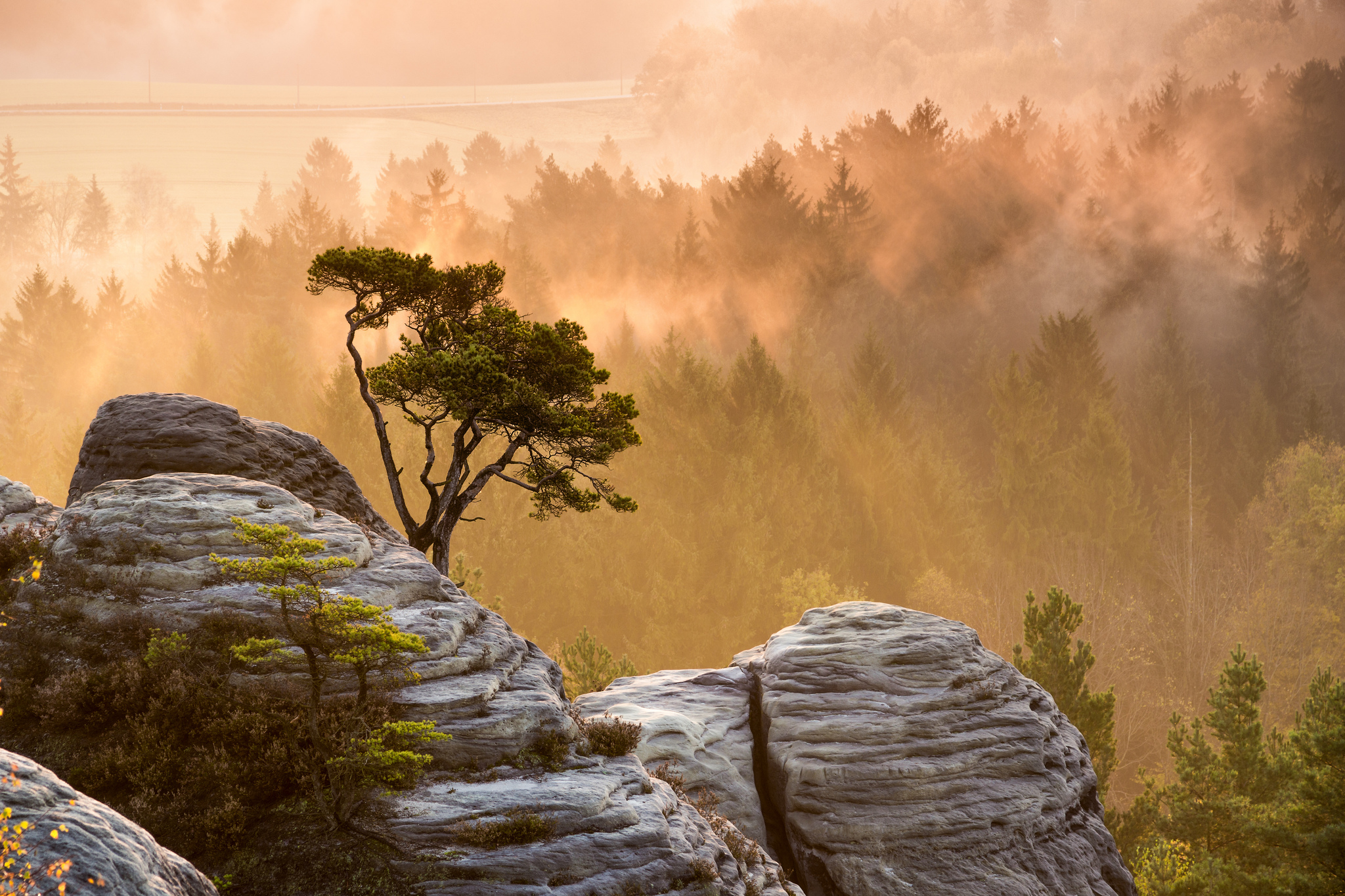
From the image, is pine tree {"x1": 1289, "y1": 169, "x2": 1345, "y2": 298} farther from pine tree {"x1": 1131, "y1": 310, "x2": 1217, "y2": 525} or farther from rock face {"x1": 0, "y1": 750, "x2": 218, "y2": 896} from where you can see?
rock face {"x1": 0, "y1": 750, "x2": 218, "y2": 896}

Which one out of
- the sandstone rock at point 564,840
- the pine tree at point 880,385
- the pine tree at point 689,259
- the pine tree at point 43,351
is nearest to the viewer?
the sandstone rock at point 564,840

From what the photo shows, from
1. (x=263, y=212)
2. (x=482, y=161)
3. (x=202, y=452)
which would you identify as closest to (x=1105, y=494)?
(x=202, y=452)

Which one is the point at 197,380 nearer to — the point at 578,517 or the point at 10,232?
the point at 578,517

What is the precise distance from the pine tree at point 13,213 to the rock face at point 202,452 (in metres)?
122

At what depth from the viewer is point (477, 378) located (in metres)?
17.4

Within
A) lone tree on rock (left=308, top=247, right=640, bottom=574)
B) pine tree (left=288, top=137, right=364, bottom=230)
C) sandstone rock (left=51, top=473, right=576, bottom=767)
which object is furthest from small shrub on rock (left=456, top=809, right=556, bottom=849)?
pine tree (left=288, top=137, right=364, bottom=230)

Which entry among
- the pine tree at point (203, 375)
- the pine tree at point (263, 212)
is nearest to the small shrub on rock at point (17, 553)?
the pine tree at point (203, 375)

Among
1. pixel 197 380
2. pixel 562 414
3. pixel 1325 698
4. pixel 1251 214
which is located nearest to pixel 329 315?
pixel 197 380

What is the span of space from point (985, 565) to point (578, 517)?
28.2 m

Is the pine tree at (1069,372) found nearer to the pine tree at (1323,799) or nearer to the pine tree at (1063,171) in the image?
the pine tree at (1063,171)

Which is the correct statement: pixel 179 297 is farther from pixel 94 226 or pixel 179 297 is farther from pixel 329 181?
pixel 94 226

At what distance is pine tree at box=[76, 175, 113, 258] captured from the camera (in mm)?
116938

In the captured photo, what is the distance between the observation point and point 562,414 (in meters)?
18.3

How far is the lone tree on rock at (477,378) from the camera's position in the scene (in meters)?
17.9
